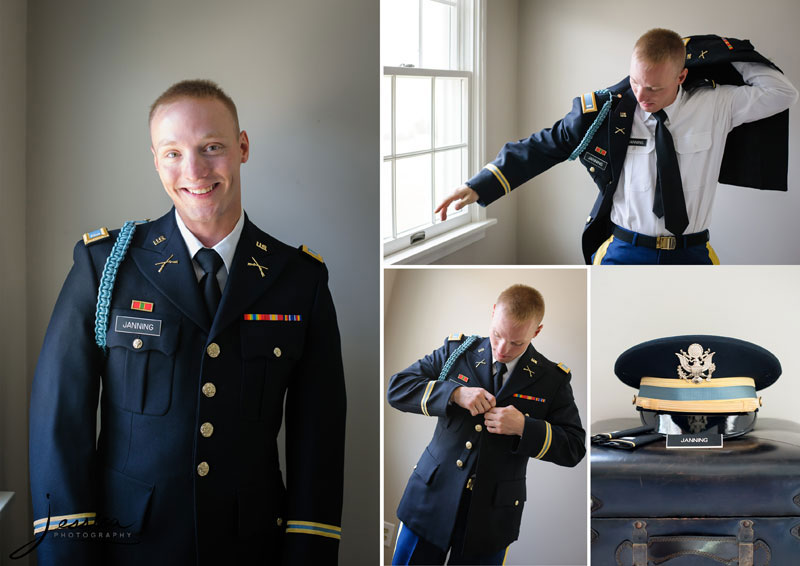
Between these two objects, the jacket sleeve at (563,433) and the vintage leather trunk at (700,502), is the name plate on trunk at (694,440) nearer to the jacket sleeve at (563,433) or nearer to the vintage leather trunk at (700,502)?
the vintage leather trunk at (700,502)

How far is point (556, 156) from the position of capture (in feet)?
4.85

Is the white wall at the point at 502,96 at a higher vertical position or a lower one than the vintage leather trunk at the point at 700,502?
higher

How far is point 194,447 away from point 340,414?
34cm

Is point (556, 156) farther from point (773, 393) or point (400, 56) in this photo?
Answer: point (773, 393)

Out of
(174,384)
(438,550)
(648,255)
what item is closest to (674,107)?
(648,255)

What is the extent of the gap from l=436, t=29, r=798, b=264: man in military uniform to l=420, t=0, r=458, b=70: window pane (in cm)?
22

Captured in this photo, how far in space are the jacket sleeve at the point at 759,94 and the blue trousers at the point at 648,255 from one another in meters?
0.25

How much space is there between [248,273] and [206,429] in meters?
0.34

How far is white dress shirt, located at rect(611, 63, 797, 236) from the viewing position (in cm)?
137

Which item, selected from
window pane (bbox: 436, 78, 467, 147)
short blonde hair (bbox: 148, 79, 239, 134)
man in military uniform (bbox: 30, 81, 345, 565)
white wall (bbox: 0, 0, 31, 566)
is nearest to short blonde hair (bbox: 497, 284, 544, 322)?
window pane (bbox: 436, 78, 467, 147)

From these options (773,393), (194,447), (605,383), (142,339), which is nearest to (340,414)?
(194,447)

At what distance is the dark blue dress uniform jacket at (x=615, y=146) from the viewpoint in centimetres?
137

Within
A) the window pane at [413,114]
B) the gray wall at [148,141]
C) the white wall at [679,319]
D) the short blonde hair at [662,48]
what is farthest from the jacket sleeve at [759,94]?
the gray wall at [148,141]

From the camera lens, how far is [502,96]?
145cm
